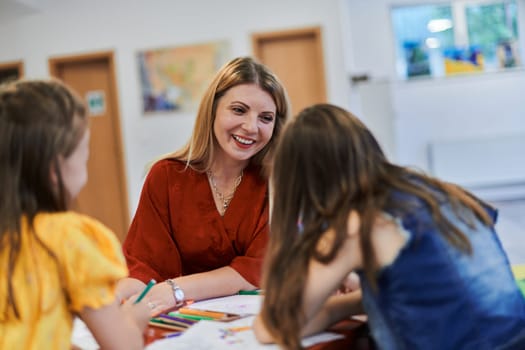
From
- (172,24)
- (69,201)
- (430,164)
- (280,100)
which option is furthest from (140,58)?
(69,201)

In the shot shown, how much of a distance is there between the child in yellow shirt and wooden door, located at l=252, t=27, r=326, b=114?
189 inches

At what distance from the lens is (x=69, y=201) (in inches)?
45.1

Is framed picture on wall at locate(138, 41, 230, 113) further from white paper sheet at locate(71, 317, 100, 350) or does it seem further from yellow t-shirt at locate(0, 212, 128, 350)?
yellow t-shirt at locate(0, 212, 128, 350)

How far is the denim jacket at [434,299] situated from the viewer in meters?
1.09

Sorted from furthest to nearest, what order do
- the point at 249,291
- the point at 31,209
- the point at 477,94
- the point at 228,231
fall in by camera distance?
1. the point at 477,94
2. the point at 228,231
3. the point at 249,291
4. the point at 31,209

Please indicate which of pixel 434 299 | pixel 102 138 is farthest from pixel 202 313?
pixel 102 138

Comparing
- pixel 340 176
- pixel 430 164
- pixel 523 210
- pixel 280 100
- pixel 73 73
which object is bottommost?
pixel 523 210

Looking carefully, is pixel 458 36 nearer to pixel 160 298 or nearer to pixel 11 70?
pixel 11 70

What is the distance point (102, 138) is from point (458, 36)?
168 inches

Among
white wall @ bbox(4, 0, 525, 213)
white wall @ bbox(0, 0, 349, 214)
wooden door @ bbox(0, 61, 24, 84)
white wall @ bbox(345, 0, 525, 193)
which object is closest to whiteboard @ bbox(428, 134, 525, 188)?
white wall @ bbox(345, 0, 525, 193)

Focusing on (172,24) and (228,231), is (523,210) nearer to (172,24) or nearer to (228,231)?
(172,24)

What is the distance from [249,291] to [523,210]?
211 inches

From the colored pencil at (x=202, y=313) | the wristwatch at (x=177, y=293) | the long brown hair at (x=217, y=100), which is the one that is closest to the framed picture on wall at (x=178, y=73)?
the long brown hair at (x=217, y=100)

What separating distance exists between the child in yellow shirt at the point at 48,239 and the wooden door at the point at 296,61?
4.79m
